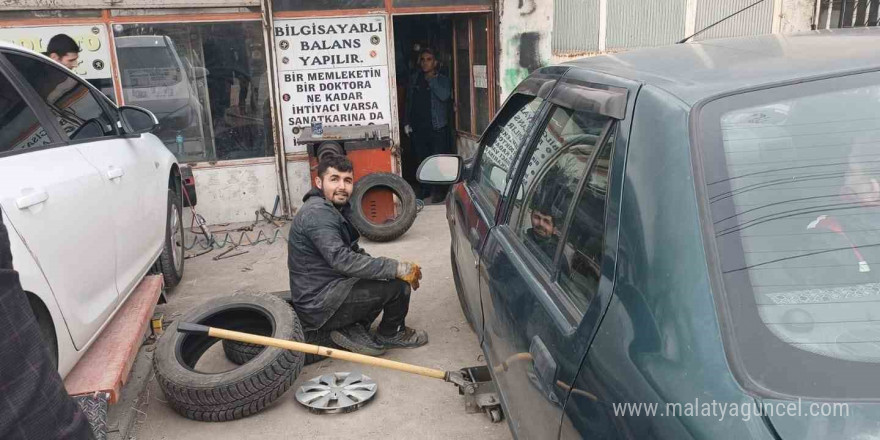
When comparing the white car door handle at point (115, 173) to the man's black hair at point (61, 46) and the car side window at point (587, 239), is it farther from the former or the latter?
the man's black hair at point (61, 46)

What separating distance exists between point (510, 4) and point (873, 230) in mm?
6311

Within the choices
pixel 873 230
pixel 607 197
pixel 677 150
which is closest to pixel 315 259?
pixel 607 197

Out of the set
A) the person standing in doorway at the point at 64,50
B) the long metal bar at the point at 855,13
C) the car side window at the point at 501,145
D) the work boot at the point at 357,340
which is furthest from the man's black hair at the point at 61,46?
the long metal bar at the point at 855,13

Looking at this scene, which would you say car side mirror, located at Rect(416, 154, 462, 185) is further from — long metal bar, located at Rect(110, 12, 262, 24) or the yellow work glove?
long metal bar, located at Rect(110, 12, 262, 24)

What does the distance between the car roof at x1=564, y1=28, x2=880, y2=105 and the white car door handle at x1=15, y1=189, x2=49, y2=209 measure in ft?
7.18

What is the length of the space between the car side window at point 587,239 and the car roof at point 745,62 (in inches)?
10.3

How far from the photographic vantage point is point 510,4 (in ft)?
24.2

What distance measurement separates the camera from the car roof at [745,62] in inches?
67.6

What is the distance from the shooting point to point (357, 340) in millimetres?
4109

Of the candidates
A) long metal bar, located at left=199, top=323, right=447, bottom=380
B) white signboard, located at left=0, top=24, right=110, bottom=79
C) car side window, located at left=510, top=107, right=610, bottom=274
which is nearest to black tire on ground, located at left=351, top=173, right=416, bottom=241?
white signboard, located at left=0, top=24, right=110, bottom=79

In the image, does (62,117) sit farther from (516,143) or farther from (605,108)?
(605,108)

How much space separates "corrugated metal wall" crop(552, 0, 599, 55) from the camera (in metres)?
7.91

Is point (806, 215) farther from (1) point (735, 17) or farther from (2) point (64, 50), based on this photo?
(1) point (735, 17)

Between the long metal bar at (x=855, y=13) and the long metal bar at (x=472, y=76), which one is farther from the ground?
the long metal bar at (x=855, y=13)
